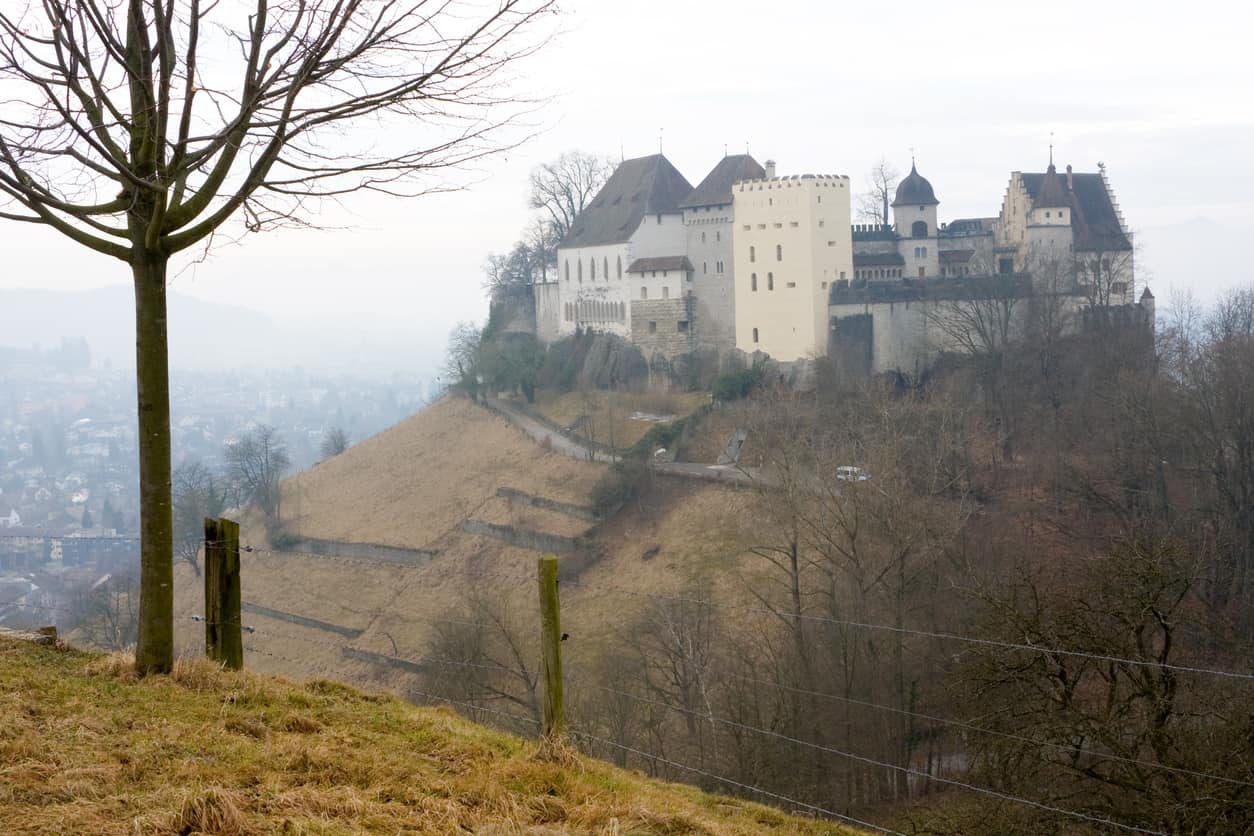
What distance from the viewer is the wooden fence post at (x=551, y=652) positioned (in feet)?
22.5

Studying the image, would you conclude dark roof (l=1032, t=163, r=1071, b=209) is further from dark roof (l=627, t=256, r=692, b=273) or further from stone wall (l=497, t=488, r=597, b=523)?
stone wall (l=497, t=488, r=597, b=523)

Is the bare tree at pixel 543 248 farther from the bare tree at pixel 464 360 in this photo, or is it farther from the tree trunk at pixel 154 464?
the tree trunk at pixel 154 464

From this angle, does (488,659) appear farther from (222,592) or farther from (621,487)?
(621,487)

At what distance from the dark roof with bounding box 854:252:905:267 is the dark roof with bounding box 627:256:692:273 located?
7167 mm

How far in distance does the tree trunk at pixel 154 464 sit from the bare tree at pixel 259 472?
44.0m

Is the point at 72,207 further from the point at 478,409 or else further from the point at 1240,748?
the point at 478,409

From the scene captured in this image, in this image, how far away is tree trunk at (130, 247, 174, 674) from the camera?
753 centimetres

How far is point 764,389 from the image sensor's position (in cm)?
4184

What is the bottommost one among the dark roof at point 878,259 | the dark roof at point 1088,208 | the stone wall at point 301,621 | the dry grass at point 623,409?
the stone wall at point 301,621

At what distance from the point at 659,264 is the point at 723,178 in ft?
13.5

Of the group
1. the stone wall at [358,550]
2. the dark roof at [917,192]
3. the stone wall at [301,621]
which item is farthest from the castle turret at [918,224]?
the stone wall at [301,621]

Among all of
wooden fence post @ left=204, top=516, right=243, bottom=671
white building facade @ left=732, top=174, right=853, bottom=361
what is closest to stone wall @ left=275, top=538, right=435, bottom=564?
white building facade @ left=732, top=174, right=853, bottom=361

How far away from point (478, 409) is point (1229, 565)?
115 ft

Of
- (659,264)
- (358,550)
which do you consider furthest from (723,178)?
(358,550)
